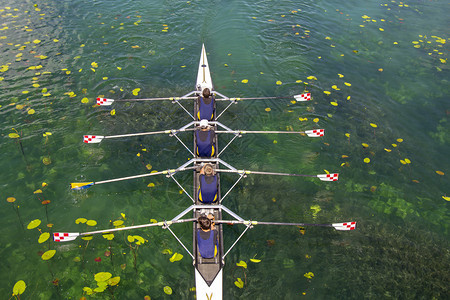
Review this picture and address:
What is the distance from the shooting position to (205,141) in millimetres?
10367

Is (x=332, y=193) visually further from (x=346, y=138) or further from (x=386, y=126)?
(x=386, y=126)

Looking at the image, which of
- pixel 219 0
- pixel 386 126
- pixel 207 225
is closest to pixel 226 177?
pixel 207 225

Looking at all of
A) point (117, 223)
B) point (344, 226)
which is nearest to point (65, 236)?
point (117, 223)

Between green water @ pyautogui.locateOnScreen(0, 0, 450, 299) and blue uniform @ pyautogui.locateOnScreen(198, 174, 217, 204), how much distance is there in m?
1.09

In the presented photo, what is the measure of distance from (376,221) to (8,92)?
17423 mm

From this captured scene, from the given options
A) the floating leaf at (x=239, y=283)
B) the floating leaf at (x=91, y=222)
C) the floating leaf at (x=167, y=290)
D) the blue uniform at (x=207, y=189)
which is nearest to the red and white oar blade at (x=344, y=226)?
the floating leaf at (x=239, y=283)

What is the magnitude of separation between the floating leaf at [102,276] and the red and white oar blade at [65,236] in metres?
1.35

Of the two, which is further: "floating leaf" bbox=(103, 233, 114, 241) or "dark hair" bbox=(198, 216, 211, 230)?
"floating leaf" bbox=(103, 233, 114, 241)

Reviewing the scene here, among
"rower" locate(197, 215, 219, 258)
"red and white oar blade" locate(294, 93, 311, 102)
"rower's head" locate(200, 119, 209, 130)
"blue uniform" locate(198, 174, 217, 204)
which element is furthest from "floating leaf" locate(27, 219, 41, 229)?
"red and white oar blade" locate(294, 93, 311, 102)

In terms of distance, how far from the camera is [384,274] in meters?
8.70

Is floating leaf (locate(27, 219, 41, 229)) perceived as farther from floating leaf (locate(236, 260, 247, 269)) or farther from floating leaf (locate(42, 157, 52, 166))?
floating leaf (locate(236, 260, 247, 269))

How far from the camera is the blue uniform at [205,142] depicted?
34.0 ft

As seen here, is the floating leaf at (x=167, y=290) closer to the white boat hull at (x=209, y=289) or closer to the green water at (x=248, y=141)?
the green water at (x=248, y=141)

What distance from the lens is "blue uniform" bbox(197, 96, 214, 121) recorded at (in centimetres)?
1179
